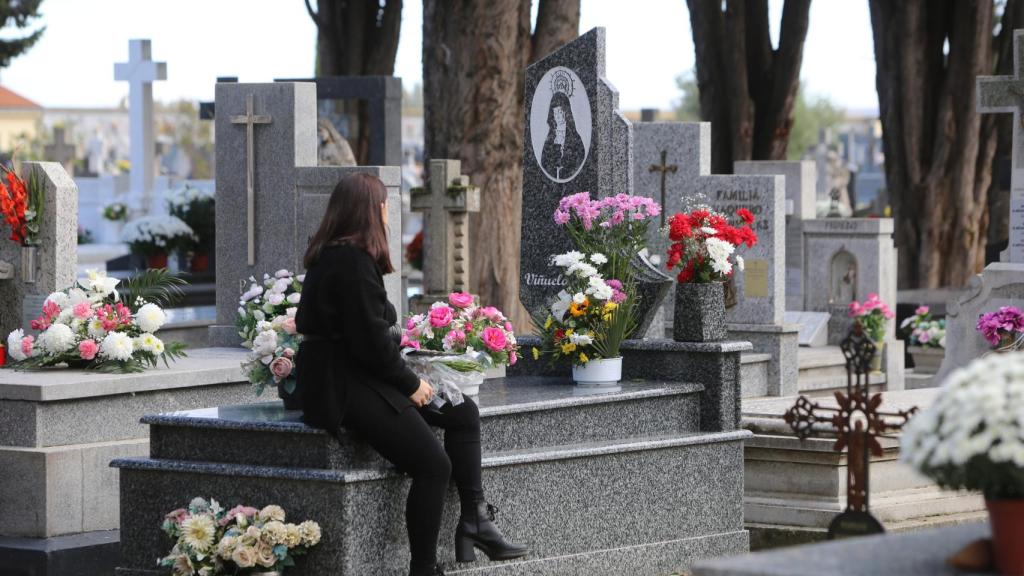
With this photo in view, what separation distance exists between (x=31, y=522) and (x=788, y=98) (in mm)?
13586

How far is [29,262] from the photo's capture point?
9875 millimetres

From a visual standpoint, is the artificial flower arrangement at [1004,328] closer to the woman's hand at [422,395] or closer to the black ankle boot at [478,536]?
the black ankle boot at [478,536]

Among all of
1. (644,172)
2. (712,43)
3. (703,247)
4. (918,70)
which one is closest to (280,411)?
(703,247)

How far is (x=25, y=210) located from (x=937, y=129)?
14.7m

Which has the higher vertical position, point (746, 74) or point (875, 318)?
point (746, 74)

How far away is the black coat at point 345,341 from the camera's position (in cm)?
691

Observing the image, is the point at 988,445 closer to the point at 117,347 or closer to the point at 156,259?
the point at 117,347

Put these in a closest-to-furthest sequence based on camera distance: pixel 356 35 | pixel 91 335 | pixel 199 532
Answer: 1. pixel 199 532
2. pixel 91 335
3. pixel 356 35

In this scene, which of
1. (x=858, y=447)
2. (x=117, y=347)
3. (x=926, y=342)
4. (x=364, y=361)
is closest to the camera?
(x=858, y=447)

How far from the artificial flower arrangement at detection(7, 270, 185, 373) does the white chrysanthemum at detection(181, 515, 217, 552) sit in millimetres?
1946

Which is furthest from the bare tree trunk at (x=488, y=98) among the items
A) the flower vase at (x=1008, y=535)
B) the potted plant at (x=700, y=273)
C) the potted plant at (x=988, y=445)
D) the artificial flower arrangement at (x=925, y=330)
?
the flower vase at (x=1008, y=535)

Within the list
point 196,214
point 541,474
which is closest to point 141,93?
point 196,214

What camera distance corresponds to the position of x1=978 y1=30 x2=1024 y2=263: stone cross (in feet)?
40.5

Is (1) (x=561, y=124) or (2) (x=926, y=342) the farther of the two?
(2) (x=926, y=342)
